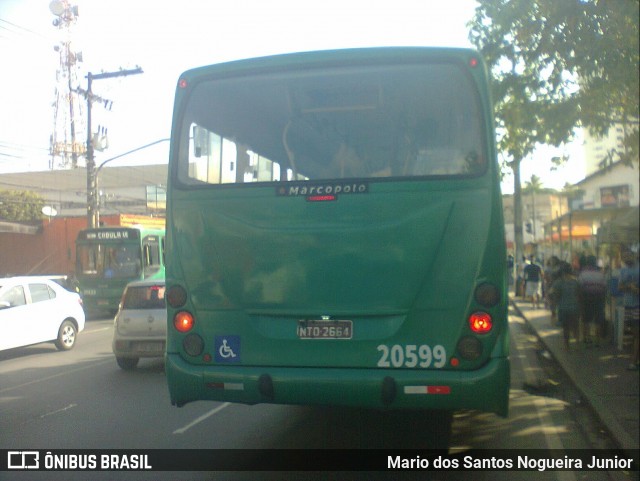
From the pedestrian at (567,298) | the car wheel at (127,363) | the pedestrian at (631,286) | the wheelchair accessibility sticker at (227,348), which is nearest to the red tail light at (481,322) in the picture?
the wheelchair accessibility sticker at (227,348)

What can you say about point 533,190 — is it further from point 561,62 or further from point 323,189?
point 323,189

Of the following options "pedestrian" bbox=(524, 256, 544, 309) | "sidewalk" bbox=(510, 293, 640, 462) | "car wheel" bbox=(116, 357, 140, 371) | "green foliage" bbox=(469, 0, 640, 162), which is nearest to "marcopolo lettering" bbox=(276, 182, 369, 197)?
"sidewalk" bbox=(510, 293, 640, 462)

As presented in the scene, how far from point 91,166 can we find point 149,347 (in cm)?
1975

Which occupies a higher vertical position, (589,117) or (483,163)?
(589,117)

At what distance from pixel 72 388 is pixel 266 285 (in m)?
5.96

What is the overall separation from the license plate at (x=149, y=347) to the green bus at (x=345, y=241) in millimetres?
5945

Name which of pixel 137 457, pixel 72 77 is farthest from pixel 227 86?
pixel 72 77

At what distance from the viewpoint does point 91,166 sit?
29922 millimetres

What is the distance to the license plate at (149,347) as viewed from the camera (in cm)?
1199

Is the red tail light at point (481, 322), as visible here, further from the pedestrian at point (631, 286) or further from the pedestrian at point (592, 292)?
the pedestrian at point (592, 292)

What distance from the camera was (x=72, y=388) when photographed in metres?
10.7

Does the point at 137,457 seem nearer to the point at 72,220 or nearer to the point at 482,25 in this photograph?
the point at 482,25

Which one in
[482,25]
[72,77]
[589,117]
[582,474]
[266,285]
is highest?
[72,77]

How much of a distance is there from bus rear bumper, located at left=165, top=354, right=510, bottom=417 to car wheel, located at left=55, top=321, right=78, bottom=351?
10.1m
